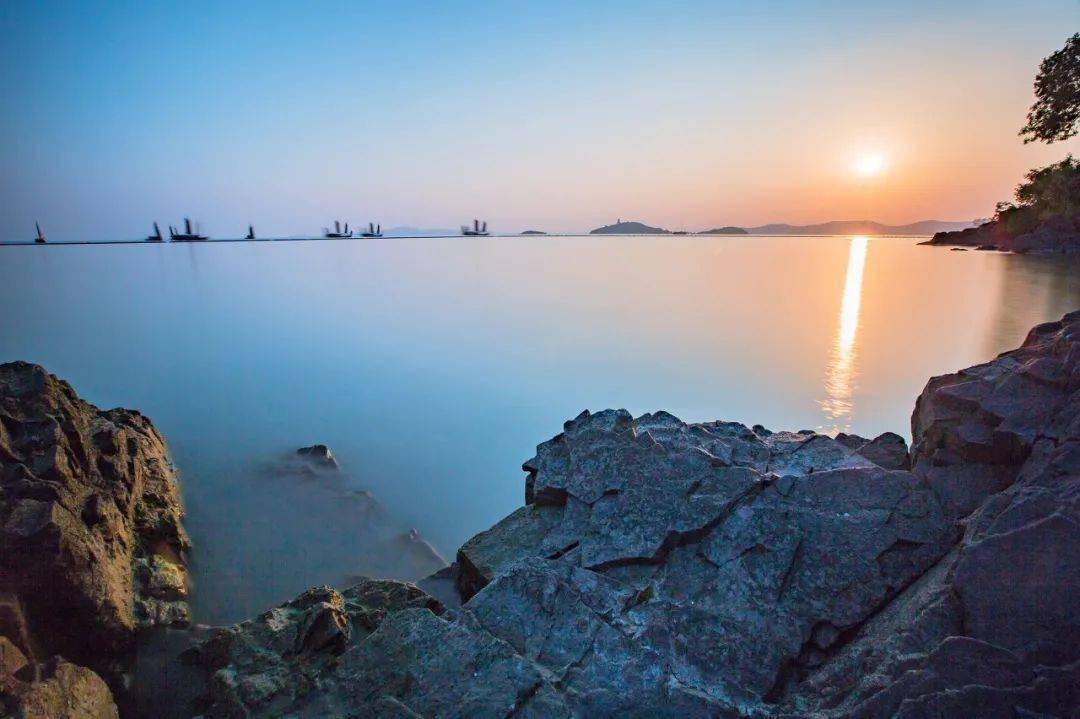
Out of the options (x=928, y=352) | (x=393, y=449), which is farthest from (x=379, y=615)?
(x=928, y=352)

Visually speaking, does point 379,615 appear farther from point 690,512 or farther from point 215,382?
point 215,382

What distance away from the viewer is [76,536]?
4184 millimetres

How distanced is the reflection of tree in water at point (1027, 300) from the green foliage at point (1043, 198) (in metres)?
6.75

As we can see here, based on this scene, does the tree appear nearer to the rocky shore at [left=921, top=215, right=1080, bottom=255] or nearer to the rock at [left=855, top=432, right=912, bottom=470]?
the rocky shore at [left=921, top=215, right=1080, bottom=255]

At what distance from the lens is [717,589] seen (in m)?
3.82

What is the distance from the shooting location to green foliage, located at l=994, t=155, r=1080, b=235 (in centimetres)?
3928

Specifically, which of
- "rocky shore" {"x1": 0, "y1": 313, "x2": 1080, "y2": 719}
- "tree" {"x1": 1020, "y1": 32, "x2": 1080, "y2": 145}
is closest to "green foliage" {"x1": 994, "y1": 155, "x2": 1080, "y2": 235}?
"tree" {"x1": 1020, "y1": 32, "x2": 1080, "y2": 145}

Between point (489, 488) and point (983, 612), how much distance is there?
263 inches

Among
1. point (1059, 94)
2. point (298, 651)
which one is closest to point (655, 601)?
point (298, 651)

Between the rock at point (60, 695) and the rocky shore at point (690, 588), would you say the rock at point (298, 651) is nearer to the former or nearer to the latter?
the rocky shore at point (690, 588)

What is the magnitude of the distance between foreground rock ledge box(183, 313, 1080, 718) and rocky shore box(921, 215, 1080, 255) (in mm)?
54647

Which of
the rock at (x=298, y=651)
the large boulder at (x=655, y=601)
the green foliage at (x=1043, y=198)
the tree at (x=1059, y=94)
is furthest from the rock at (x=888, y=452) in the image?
the green foliage at (x=1043, y=198)

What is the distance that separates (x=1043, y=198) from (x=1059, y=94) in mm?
23216

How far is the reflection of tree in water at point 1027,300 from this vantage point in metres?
16.3
